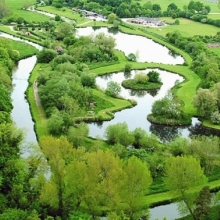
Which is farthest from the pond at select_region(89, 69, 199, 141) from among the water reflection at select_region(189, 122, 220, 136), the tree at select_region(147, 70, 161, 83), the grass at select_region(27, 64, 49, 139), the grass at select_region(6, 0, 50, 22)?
the grass at select_region(6, 0, 50, 22)

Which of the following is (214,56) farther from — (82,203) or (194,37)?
(82,203)

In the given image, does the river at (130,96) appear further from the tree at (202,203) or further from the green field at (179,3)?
the green field at (179,3)

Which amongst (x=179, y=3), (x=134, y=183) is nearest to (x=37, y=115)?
(x=134, y=183)

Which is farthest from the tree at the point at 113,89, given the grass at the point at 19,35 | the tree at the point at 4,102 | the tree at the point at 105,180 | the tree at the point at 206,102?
the grass at the point at 19,35

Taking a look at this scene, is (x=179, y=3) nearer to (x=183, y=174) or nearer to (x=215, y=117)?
(x=215, y=117)

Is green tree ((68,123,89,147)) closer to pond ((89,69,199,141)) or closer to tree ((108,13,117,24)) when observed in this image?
pond ((89,69,199,141))

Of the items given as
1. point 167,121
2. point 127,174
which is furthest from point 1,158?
point 167,121

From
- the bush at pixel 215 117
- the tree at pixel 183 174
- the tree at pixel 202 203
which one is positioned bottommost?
the bush at pixel 215 117
